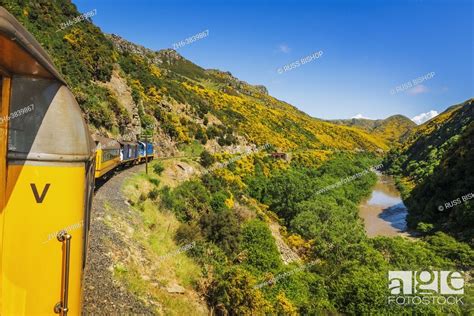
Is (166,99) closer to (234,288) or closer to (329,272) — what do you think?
(329,272)

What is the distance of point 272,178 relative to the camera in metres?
42.6

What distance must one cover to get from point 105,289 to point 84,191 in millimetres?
6194

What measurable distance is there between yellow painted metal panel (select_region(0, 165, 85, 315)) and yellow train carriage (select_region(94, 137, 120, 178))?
12608 millimetres

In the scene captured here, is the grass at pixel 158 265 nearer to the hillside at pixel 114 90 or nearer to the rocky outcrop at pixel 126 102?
the hillside at pixel 114 90

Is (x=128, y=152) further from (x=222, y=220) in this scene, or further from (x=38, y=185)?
(x=38, y=185)

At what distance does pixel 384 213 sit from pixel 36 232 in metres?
55.8

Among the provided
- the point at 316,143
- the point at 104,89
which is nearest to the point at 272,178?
the point at 104,89

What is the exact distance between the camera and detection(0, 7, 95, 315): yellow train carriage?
3092 mm

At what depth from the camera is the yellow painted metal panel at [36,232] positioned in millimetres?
3162

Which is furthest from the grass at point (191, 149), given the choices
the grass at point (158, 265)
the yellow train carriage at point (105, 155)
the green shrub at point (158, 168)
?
the grass at point (158, 265)

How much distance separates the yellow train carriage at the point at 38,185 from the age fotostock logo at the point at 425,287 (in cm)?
1729

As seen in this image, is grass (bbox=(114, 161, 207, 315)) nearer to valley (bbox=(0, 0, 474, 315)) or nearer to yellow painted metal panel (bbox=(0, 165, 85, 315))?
valley (bbox=(0, 0, 474, 315))

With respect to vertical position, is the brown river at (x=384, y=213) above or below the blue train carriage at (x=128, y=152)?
below

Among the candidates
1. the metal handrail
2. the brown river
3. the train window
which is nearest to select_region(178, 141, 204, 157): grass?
the brown river
